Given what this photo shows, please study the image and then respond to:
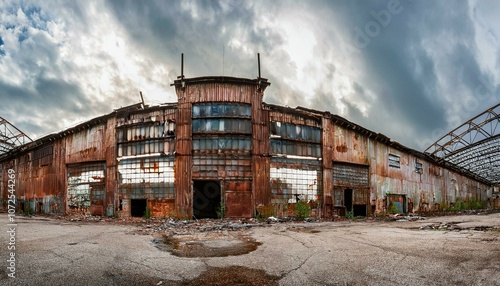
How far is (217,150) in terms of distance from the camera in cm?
1703

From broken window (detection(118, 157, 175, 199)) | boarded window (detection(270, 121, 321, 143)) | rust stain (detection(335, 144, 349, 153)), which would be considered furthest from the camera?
rust stain (detection(335, 144, 349, 153))

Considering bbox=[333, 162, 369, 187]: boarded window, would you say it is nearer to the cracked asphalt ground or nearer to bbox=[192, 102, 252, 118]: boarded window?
bbox=[192, 102, 252, 118]: boarded window

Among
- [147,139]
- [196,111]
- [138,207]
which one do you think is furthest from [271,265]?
[138,207]

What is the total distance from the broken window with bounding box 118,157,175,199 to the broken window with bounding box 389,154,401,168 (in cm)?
1711

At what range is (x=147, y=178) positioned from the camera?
17.7 m

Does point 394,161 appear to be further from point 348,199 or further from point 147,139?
point 147,139

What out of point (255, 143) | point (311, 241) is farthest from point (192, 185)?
point (311, 241)

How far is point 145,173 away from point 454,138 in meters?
26.4

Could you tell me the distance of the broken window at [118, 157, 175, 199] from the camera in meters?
17.2

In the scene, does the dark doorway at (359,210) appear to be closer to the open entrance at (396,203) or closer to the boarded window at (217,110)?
the open entrance at (396,203)

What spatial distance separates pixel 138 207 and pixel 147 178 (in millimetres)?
2149

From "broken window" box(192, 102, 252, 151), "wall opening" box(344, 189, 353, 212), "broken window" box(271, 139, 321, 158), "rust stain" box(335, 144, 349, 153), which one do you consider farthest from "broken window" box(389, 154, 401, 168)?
"broken window" box(192, 102, 252, 151)

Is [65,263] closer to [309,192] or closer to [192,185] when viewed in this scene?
[192,185]

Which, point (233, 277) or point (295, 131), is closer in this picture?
point (233, 277)
